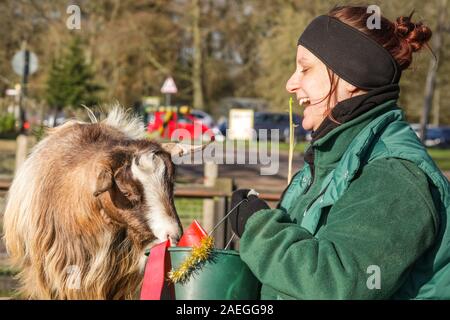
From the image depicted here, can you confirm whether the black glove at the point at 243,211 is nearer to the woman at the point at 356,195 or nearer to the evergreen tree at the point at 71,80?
the woman at the point at 356,195

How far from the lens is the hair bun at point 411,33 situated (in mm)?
2334

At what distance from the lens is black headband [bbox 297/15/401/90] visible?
222 cm

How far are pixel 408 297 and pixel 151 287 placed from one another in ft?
2.64

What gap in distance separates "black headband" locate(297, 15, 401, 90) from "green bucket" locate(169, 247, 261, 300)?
658 millimetres

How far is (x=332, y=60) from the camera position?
7.57ft

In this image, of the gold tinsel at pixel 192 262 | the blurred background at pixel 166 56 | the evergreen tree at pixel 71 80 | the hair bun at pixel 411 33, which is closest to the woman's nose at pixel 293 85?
the hair bun at pixel 411 33

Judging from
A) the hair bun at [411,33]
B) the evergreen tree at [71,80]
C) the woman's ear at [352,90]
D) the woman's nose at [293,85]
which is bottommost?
the woman's ear at [352,90]

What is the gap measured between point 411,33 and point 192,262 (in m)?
1.00

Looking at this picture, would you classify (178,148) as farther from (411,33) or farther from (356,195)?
(356,195)

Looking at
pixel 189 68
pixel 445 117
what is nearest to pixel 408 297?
pixel 189 68

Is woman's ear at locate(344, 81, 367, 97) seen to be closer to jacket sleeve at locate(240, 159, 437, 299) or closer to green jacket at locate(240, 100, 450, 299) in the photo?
green jacket at locate(240, 100, 450, 299)

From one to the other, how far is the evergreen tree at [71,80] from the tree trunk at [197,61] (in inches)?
263
